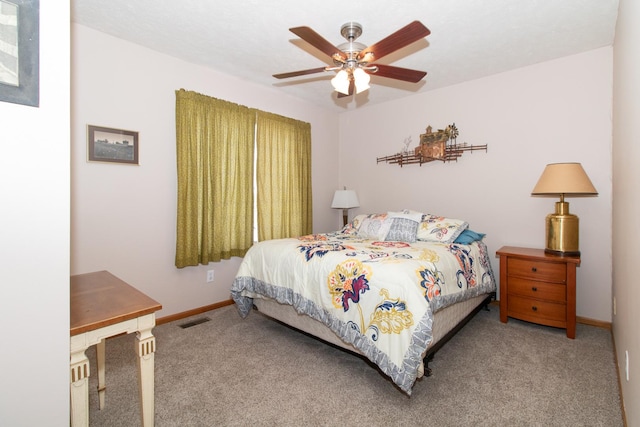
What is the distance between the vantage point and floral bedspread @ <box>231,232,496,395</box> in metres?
1.69

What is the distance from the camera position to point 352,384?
1895 mm

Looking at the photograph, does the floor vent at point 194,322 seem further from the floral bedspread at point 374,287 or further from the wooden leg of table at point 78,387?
the wooden leg of table at point 78,387

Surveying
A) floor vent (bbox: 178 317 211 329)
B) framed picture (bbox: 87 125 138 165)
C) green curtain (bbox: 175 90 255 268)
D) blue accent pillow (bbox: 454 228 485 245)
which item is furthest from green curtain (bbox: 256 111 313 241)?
blue accent pillow (bbox: 454 228 485 245)

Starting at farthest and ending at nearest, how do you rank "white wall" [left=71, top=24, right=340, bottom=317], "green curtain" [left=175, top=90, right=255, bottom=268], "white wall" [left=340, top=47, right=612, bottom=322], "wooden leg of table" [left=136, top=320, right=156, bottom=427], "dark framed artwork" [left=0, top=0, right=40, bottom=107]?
"green curtain" [left=175, top=90, right=255, bottom=268] → "white wall" [left=340, top=47, right=612, bottom=322] → "white wall" [left=71, top=24, right=340, bottom=317] → "wooden leg of table" [left=136, top=320, right=156, bottom=427] → "dark framed artwork" [left=0, top=0, right=40, bottom=107]

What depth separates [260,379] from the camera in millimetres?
1951

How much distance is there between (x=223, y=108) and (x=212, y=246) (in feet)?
4.81

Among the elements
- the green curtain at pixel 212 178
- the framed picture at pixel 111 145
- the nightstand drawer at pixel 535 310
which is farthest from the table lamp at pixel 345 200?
the framed picture at pixel 111 145

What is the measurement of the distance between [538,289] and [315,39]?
272 cm

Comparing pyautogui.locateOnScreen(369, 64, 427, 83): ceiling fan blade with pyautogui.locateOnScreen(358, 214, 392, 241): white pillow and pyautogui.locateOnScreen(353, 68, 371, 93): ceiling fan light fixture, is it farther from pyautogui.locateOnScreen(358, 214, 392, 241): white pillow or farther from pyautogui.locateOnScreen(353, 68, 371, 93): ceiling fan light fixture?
pyautogui.locateOnScreen(358, 214, 392, 241): white pillow

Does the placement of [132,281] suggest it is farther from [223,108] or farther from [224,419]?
[223,108]

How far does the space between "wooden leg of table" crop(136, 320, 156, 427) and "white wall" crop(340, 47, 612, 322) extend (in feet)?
10.9

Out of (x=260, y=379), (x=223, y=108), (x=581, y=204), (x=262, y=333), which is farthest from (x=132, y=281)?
(x=581, y=204)

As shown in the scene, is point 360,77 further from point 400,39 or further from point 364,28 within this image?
point 364,28

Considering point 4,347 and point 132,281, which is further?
point 132,281
